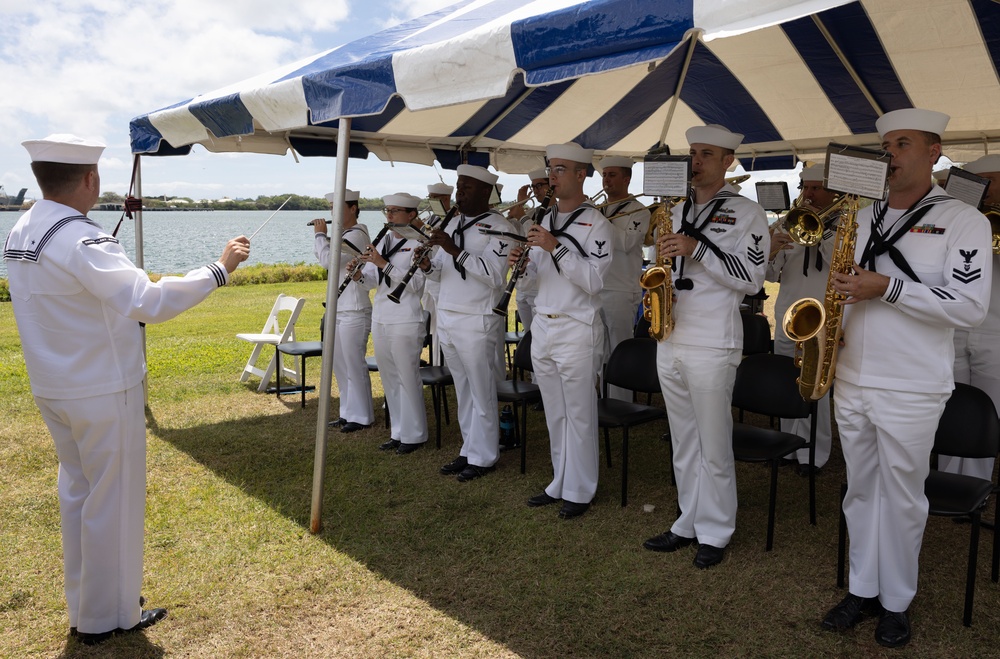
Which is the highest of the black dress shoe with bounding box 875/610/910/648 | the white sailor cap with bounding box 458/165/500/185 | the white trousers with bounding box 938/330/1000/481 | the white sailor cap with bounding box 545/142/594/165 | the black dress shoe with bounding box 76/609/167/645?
the white sailor cap with bounding box 545/142/594/165

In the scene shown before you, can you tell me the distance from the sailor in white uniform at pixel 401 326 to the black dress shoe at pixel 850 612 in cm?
345

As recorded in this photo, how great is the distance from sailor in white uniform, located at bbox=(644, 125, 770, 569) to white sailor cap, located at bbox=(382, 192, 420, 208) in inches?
108

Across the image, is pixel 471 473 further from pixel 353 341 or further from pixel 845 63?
pixel 845 63

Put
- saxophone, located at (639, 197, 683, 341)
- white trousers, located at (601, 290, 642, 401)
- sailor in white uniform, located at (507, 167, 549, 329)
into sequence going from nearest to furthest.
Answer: saxophone, located at (639, 197, 683, 341)
white trousers, located at (601, 290, 642, 401)
sailor in white uniform, located at (507, 167, 549, 329)

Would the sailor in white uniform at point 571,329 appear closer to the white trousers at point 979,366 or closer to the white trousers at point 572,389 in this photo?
the white trousers at point 572,389

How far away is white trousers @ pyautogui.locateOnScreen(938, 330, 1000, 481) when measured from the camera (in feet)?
14.2

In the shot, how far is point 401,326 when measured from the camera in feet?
19.3

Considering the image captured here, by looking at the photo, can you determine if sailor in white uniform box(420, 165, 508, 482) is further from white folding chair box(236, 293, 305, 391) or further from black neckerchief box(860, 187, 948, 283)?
white folding chair box(236, 293, 305, 391)

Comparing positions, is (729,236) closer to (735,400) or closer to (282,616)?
(735,400)

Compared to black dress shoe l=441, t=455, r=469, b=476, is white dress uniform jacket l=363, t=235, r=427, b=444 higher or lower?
higher

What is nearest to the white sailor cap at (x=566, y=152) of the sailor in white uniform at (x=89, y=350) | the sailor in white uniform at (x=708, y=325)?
the sailor in white uniform at (x=708, y=325)

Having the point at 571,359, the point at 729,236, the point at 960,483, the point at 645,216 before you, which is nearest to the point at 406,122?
the point at 645,216

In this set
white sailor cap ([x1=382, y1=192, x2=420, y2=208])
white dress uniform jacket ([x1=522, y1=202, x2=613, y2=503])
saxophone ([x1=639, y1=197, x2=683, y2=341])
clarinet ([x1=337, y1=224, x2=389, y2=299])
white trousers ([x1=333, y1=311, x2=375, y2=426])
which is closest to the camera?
saxophone ([x1=639, y1=197, x2=683, y2=341])

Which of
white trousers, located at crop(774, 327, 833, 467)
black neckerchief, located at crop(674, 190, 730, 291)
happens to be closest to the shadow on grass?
white trousers, located at crop(774, 327, 833, 467)
